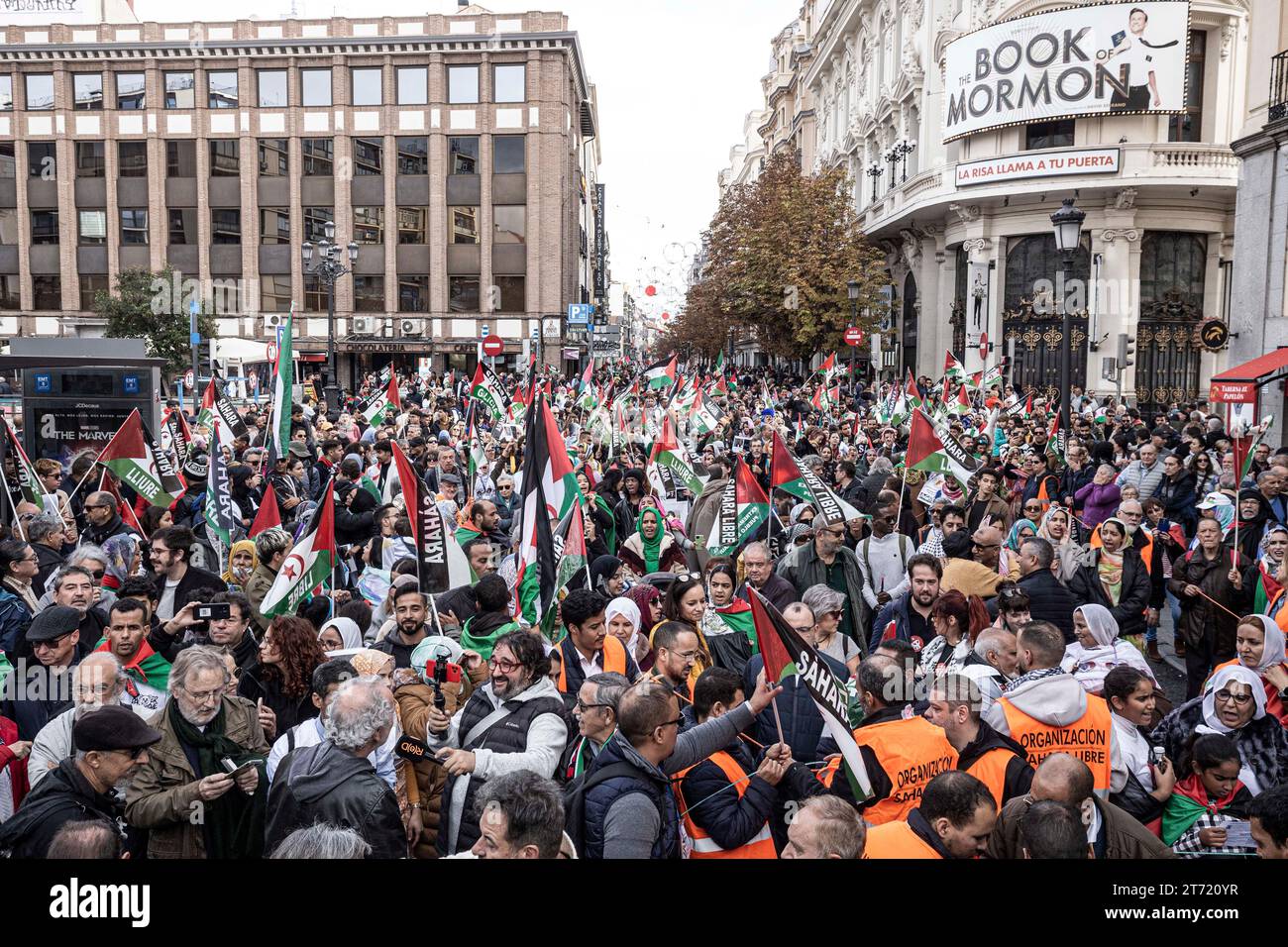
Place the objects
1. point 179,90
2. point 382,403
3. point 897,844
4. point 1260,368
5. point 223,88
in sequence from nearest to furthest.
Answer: point 897,844
point 1260,368
point 382,403
point 223,88
point 179,90

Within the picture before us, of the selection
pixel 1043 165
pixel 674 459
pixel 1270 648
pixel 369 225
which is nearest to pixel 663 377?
pixel 674 459

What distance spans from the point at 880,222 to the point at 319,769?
43287 mm

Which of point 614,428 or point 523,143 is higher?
point 523,143

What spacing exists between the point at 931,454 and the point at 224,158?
2040 inches

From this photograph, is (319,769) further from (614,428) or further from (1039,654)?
Result: (614,428)

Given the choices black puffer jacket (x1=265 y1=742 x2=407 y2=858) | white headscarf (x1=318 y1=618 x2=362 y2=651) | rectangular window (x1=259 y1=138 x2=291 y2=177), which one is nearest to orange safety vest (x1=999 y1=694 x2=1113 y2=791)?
black puffer jacket (x1=265 y1=742 x2=407 y2=858)

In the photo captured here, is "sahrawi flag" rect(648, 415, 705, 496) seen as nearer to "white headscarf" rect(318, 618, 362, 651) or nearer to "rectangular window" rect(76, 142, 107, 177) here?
"white headscarf" rect(318, 618, 362, 651)

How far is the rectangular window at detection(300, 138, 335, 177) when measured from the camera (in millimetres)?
52844

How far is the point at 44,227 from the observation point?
5450cm

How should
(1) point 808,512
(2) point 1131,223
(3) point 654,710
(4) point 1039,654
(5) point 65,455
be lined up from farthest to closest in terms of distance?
(2) point 1131,223, (5) point 65,455, (1) point 808,512, (4) point 1039,654, (3) point 654,710

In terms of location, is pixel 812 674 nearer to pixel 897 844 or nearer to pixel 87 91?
pixel 897 844
